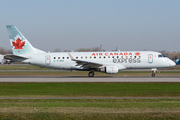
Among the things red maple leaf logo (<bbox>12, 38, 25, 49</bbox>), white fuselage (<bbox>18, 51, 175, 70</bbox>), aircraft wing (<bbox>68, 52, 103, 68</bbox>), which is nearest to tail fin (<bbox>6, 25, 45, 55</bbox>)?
red maple leaf logo (<bbox>12, 38, 25, 49</bbox>)

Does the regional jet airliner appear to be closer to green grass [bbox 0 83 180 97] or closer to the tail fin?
the tail fin

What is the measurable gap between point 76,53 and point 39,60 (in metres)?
6.54

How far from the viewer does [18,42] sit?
148ft

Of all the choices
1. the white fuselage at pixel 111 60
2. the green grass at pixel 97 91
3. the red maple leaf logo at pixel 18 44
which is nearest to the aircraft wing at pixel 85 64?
the white fuselage at pixel 111 60

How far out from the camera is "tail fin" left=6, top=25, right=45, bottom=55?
44.7 meters

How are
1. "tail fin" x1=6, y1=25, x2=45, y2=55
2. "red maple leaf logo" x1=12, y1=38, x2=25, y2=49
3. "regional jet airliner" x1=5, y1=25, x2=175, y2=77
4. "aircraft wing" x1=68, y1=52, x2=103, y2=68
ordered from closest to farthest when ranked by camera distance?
"aircraft wing" x1=68, y1=52, x2=103, y2=68
"regional jet airliner" x1=5, y1=25, x2=175, y2=77
"tail fin" x1=6, y1=25, x2=45, y2=55
"red maple leaf logo" x1=12, y1=38, x2=25, y2=49

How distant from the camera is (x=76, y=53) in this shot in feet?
148

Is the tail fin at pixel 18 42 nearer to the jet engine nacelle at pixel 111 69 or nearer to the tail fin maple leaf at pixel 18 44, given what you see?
the tail fin maple leaf at pixel 18 44

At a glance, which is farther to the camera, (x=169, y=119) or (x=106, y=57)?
(x=106, y=57)

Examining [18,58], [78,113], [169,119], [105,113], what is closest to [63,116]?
[78,113]

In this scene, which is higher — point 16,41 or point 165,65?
point 16,41

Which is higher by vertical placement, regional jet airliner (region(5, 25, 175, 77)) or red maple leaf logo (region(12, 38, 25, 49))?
red maple leaf logo (region(12, 38, 25, 49))

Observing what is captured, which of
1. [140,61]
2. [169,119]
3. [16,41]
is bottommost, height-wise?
[169,119]

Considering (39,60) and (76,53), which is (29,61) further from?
(76,53)
